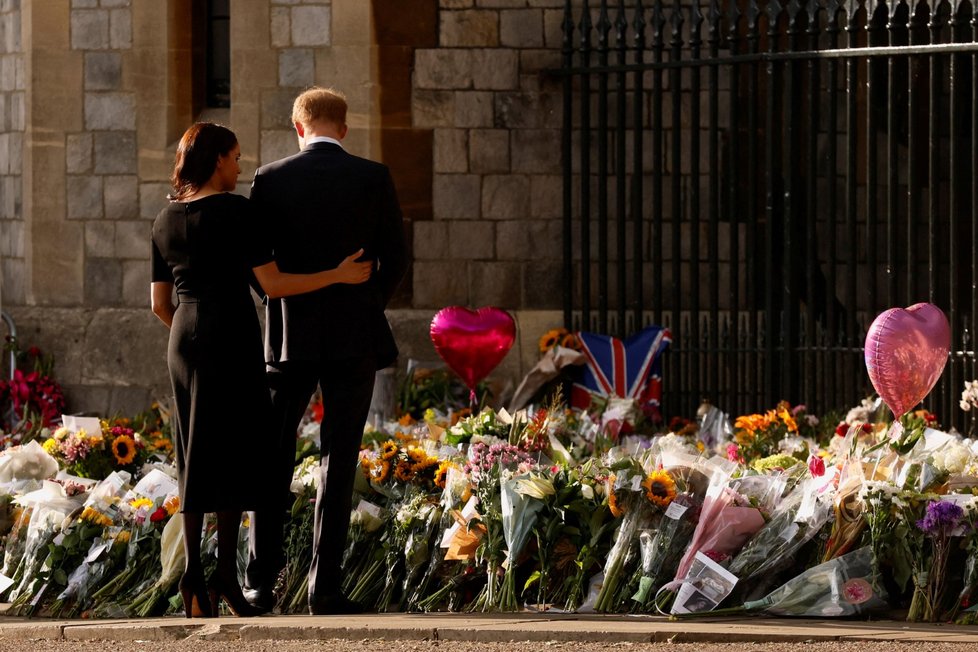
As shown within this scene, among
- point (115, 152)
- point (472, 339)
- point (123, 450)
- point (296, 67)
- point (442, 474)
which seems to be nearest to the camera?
point (442, 474)

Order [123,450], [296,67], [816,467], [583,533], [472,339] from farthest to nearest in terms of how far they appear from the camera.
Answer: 1. [296,67]
2. [472,339]
3. [123,450]
4. [816,467]
5. [583,533]

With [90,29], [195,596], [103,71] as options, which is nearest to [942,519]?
[195,596]

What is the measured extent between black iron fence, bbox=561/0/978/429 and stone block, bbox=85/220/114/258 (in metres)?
2.97

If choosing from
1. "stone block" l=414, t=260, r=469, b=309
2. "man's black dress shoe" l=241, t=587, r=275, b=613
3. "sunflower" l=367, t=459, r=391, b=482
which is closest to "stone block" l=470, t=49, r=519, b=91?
"stone block" l=414, t=260, r=469, b=309

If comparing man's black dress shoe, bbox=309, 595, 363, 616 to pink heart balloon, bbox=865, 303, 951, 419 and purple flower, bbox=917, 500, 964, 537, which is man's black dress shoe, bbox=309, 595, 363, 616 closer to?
purple flower, bbox=917, 500, 964, 537

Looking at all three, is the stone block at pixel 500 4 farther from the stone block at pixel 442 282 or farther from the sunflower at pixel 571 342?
the sunflower at pixel 571 342

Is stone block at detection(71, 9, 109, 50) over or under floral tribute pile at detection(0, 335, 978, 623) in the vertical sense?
over

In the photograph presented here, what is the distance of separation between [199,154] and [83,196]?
5.79 m

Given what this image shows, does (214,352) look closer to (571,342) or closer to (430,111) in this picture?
(571,342)

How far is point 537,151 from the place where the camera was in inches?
422

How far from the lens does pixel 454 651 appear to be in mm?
5211

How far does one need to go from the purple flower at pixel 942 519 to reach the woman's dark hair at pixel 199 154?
2585 mm

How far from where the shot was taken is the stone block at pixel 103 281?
11.2 meters

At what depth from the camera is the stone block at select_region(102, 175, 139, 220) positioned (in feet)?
36.7
